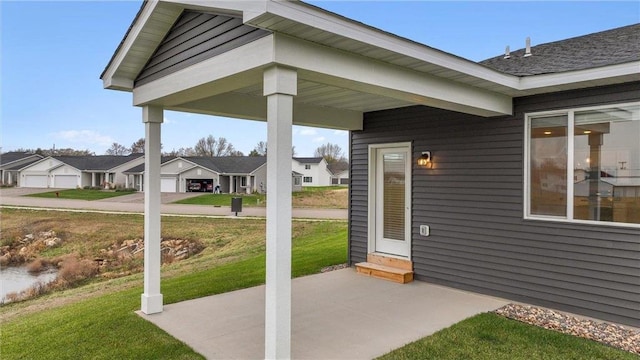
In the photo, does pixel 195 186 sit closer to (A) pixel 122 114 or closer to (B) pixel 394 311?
(A) pixel 122 114

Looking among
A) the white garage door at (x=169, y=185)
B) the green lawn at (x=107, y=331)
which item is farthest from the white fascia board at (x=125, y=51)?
the white garage door at (x=169, y=185)

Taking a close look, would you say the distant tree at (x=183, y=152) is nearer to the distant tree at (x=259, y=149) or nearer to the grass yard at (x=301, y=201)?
the distant tree at (x=259, y=149)

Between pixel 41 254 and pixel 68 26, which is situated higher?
pixel 68 26

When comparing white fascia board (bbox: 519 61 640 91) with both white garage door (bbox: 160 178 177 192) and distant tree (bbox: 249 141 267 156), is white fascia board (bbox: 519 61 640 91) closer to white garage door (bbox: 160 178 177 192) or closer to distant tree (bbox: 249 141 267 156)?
white garage door (bbox: 160 178 177 192)

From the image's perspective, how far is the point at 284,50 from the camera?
8.75 ft

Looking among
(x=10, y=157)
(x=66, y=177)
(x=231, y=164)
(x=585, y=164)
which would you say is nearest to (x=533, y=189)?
(x=585, y=164)

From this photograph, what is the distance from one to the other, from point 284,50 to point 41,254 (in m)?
15.5

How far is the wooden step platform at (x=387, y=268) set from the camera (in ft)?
18.9

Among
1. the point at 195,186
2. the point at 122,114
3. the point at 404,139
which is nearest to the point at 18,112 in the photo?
the point at 122,114

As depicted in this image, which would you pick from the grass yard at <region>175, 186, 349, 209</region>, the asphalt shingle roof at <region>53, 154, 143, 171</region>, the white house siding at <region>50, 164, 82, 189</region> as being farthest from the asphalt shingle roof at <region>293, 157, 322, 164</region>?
the white house siding at <region>50, 164, 82, 189</region>

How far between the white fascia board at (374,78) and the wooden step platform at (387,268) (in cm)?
258

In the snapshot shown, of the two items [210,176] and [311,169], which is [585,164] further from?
[311,169]

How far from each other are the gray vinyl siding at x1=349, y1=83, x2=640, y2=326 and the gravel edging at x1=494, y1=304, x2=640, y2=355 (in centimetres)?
20

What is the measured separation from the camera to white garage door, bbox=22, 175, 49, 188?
36.2 m
